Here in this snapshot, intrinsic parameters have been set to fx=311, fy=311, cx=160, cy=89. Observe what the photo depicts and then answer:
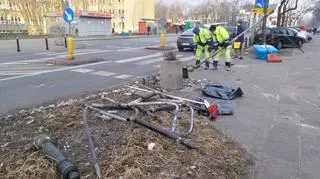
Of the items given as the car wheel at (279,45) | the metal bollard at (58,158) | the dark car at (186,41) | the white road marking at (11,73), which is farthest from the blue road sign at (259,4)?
the metal bollard at (58,158)

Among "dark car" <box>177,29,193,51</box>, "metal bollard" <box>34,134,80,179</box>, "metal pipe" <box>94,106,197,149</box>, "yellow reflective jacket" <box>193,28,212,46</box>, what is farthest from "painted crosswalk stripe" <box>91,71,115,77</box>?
"dark car" <box>177,29,193,51</box>

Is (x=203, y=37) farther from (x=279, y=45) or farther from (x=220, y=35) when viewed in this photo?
(x=279, y=45)

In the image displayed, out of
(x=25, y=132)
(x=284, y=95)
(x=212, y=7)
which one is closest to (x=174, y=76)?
(x=284, y=95)

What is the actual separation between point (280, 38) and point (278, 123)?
19.1 m

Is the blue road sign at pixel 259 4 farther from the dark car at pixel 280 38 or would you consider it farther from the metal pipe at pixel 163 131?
the metal pipe at pixel 163 131

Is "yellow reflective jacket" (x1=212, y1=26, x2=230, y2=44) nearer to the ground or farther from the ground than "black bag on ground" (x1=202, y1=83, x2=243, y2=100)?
farther from the ground

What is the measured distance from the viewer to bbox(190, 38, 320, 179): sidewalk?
13.2 ft

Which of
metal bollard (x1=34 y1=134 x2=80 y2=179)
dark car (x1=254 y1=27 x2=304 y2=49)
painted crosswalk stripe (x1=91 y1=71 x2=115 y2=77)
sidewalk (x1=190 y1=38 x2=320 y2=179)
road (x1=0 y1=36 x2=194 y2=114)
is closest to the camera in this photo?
metal bollard (x1=34 y1=134 x2=80 y2=179)

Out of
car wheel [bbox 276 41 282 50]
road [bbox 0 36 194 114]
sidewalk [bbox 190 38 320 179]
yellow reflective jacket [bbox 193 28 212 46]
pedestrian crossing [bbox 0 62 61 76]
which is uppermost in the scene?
yellow reflective jacket [bbox 193 28 212 46]

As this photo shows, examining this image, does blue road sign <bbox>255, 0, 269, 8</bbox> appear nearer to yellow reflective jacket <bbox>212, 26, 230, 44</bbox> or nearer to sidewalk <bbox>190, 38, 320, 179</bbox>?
yellow reflective jacket <bbox>212, 26, 230, 44</bbox>

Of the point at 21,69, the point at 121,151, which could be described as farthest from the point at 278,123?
the point at 21,69

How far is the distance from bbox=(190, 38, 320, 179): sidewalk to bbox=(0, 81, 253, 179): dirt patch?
37 cm

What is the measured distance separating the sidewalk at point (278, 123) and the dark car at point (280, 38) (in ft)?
42.7

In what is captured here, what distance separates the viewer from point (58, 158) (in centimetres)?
350
